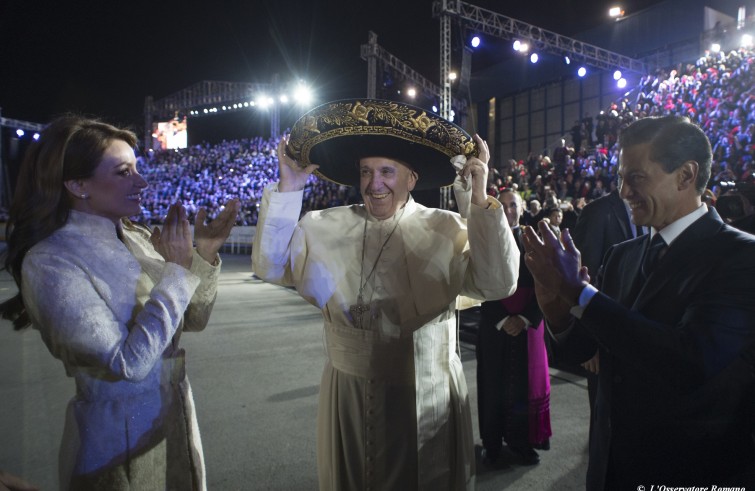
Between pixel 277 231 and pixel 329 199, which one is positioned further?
pixel 329 199

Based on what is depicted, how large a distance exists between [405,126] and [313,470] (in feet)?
8.43

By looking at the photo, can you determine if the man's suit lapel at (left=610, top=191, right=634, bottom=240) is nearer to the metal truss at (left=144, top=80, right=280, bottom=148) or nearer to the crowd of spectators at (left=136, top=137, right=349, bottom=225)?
the crowd of spectators at (left=136, top=137, right=349, bottom=225)

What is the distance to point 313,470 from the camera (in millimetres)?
3332

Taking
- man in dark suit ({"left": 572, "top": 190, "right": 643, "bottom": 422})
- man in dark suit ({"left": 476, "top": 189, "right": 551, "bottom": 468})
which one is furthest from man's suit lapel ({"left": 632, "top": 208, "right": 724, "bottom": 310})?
man in dark suit ({"left": 476, "top": 189, "right": 551, "bottom": 468})

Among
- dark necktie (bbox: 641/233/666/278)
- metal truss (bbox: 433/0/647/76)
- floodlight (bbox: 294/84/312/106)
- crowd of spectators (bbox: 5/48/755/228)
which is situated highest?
floodlight (bbox: 294/84/312/106)

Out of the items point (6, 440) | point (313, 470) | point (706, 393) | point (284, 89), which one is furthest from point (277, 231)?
point (284, 89)

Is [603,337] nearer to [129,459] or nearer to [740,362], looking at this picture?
[740,362]

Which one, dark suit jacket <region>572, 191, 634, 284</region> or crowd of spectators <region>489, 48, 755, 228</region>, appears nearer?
dark suit jacket <region>572, 191, 634, 284</region>

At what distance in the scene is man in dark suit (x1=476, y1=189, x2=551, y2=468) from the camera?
3506 mm

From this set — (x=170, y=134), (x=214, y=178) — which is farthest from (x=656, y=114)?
(x=170, y=134)

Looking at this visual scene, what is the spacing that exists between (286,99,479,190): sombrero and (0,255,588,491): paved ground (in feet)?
7.26

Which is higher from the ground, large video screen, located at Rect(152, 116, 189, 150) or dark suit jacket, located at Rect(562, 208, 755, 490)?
large video screen, located at Rect(152, 116, 189, 150)

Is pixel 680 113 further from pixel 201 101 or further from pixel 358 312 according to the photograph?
pixel 201 101

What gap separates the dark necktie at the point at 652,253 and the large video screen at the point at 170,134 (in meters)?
42.7
